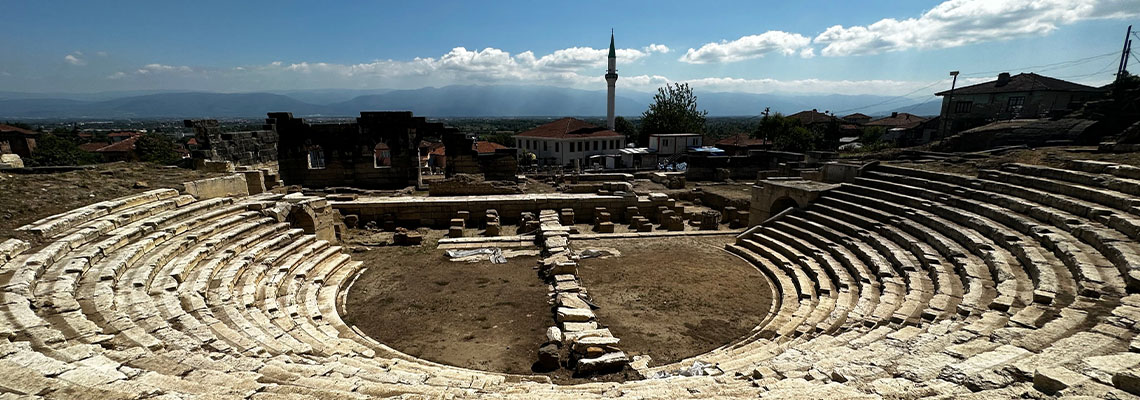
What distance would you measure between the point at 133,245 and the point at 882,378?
11.3m

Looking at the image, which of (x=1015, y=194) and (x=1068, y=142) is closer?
(x=1015, y=194)

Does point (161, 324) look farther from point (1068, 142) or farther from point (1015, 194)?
point (1068, 142)

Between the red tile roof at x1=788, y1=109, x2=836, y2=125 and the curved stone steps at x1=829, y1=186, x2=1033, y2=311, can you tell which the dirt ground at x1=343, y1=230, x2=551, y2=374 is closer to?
the curved stone steps at x1=829, y1=186, x2=1033, y2=311

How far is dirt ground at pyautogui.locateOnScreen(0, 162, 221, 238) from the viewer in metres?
8.53

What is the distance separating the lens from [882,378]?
458 cm

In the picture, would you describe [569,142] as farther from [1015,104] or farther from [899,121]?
[899,121]

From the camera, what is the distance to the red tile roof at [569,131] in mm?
49125

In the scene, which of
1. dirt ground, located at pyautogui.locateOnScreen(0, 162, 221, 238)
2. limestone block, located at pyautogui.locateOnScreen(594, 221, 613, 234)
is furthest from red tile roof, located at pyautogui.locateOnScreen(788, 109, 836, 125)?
dirt ground, located at pyautogui.locateOnScreen(0, 162, 221, 238)

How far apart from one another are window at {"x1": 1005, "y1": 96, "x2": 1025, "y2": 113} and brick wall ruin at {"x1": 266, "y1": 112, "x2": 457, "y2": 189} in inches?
1705

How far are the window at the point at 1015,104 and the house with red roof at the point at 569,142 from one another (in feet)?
106

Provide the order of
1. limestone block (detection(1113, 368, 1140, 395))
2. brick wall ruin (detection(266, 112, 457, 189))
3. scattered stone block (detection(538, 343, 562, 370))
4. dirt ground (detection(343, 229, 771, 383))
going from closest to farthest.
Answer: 1. limestone block (detection(1113, 368, 1140, 395))
2. scattered stone block (detection(538, 343, 562, 370))
3. dirt ground (detection(343, 229, 771, 383))
4. brick wall ruin (detection(266, 112, 457, 189))

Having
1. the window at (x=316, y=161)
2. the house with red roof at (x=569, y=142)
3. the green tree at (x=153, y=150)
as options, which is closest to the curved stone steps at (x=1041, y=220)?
the window at (x=316, y=161)

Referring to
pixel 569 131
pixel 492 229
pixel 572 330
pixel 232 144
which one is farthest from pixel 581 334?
pixel 569 131

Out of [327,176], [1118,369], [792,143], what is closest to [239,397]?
[1118,369]
